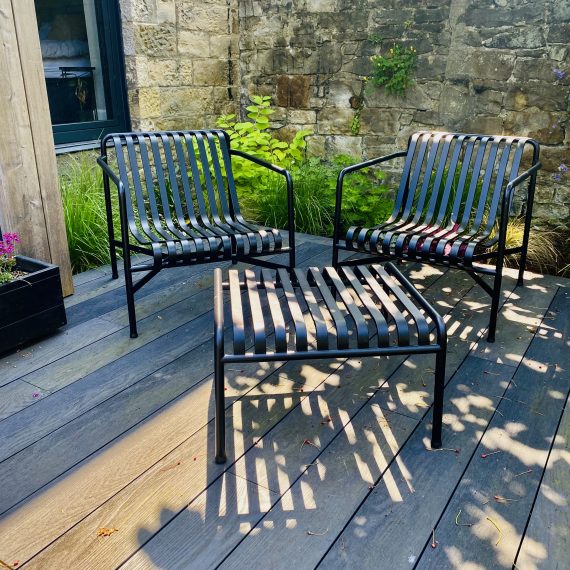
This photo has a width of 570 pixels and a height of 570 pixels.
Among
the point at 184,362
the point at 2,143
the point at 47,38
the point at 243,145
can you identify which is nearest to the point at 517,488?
the point at 184,362

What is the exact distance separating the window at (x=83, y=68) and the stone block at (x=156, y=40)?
0.18 metres

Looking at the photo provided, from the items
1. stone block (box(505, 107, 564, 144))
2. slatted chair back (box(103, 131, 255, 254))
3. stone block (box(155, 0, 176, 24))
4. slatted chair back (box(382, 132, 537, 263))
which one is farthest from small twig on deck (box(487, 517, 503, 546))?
stone block (box(155, 0, 176, 24))

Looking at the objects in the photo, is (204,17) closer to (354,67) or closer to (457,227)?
(354,67)

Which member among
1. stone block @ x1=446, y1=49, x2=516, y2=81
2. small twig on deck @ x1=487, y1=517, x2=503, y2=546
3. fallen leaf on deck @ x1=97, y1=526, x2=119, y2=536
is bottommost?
fallen leaf on deck @ x1=97, y1=526, x2=119, y2=536

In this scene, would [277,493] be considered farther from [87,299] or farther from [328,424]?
[87,299]

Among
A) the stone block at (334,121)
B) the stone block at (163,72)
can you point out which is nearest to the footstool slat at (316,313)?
the stone block at (334,121)

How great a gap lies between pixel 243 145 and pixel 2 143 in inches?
89.0

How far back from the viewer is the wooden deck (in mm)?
1512

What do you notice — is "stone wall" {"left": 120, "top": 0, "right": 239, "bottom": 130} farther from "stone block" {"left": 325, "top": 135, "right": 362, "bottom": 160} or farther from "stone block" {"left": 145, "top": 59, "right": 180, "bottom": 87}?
"stone block" {"left": 325, "top": 135, "right": 362, "bottom": 160}

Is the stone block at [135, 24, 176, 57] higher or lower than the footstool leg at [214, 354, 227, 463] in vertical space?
higher

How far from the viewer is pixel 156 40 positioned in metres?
4.22

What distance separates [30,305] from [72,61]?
2.38 meters

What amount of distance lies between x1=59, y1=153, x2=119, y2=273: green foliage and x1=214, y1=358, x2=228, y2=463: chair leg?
2.10 metres

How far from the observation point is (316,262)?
3721 millimetres
